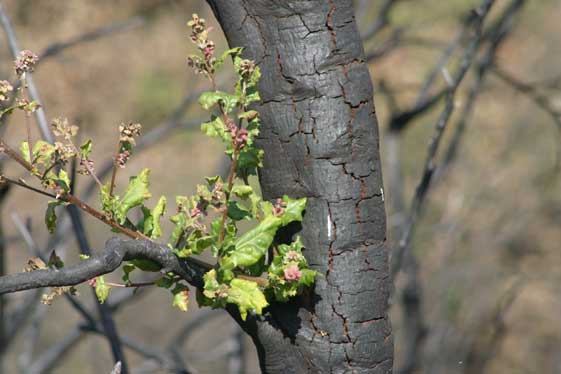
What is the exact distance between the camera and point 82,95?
350 inches

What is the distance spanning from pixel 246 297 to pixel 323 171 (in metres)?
0.25

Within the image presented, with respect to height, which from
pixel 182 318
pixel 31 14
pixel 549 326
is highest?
pixel 31 14

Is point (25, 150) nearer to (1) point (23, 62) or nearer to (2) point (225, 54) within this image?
(1) point (23, 62)

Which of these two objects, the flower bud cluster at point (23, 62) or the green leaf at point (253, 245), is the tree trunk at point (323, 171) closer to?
the green leaf at point (253, 245)

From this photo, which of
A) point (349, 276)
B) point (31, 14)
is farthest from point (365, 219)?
point (31, 14)

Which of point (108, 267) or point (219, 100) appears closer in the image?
point (108, 267)

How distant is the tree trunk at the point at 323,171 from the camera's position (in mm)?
1181

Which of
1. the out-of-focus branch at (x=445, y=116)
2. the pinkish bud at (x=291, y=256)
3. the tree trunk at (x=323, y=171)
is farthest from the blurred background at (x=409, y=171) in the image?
the pinkish bud at (x=291, y=256)

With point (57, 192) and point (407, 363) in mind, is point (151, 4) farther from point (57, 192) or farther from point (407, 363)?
point (57, 192)

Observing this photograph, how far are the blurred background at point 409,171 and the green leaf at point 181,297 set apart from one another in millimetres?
871

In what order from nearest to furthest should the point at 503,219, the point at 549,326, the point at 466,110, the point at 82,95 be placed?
1. the point at 466,110
2. the point at 503,219
3. the point at 549,326
4. the point at 82,95

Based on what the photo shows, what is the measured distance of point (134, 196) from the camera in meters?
1.17

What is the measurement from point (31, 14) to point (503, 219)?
665cm

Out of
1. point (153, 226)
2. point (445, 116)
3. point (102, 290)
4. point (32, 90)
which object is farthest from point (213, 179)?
point (32, 90)
